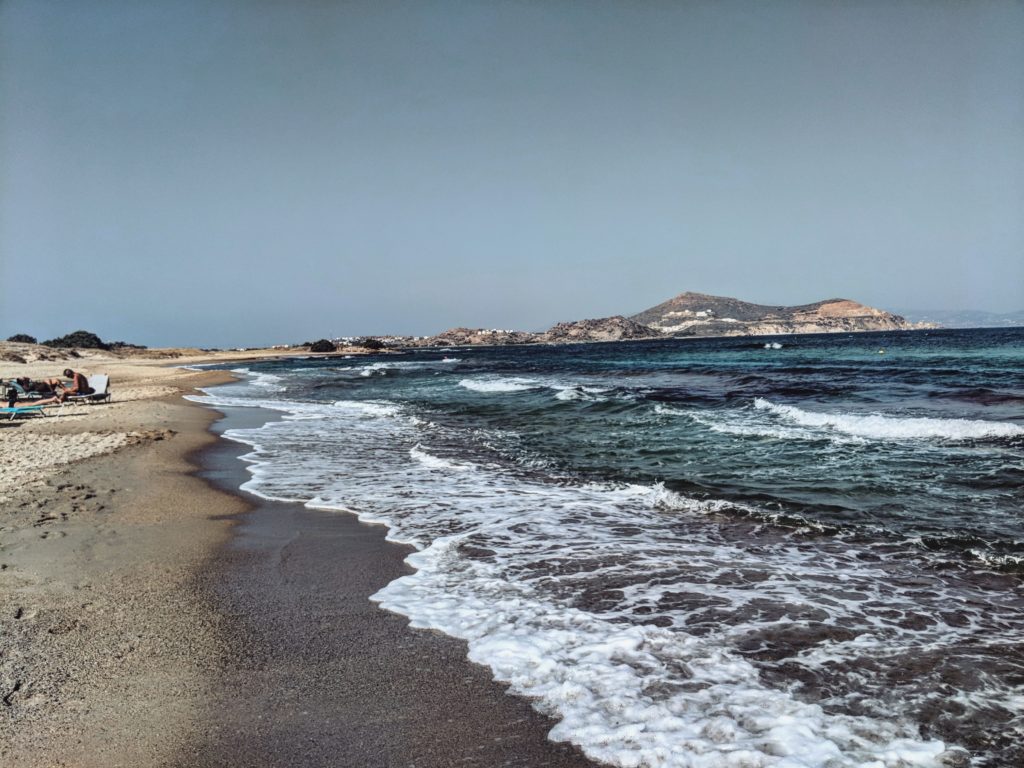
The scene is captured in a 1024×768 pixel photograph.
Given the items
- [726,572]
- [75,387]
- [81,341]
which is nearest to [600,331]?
[81,341]

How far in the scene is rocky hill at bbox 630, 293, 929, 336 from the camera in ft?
491

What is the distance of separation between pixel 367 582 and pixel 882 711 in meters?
3.86

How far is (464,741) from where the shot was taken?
2877 mm

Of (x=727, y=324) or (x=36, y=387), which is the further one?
(x=727, y=324)

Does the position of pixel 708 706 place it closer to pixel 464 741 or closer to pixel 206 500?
pixel 464 741

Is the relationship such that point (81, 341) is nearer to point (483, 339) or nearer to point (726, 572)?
point (726, 572)

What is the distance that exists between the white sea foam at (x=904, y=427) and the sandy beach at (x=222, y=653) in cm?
1075

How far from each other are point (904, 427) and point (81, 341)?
3773 inches

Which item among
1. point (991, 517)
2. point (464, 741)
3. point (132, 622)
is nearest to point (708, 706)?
point (464, 741)

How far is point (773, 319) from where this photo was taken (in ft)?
532

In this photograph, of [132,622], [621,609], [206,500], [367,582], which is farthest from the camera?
[206,500]

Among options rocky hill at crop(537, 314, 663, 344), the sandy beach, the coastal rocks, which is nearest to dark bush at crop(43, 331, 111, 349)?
the sandy beach

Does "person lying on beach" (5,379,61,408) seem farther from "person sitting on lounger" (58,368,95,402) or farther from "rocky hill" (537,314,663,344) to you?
"rocky hill" (537,314,663,344)

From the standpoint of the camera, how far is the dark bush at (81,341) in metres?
77.2
